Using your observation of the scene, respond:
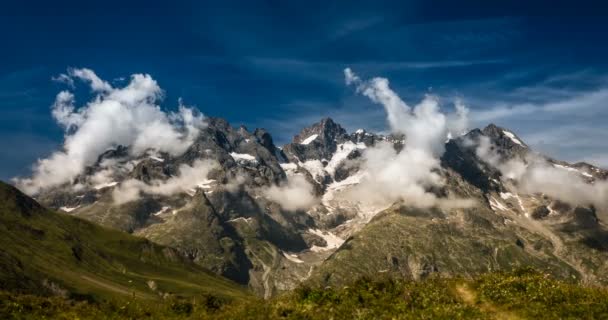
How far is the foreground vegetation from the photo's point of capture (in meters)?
30.7

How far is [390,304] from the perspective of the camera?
3222 cm

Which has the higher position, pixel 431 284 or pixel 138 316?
pixel 431 284

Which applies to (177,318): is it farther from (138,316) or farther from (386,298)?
(386,298)

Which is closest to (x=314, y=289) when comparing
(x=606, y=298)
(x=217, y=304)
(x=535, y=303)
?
(x=217, y=304)

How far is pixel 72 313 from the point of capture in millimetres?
34219

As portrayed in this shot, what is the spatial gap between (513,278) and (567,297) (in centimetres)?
472

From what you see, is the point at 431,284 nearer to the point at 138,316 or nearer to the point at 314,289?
the point at 314,289

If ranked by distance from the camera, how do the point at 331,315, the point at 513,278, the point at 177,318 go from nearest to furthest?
the point at 331,315
the point at 177,318
the point at 513,278

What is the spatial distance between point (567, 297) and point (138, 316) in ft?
85.7

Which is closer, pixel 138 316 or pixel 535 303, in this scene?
pixel 535 303

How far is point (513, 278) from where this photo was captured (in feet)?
122

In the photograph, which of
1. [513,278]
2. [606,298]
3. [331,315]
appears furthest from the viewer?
[513,278]

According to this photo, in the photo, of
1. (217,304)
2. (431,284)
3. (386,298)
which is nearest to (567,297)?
(431,284)

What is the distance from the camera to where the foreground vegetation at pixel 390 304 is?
101ft
